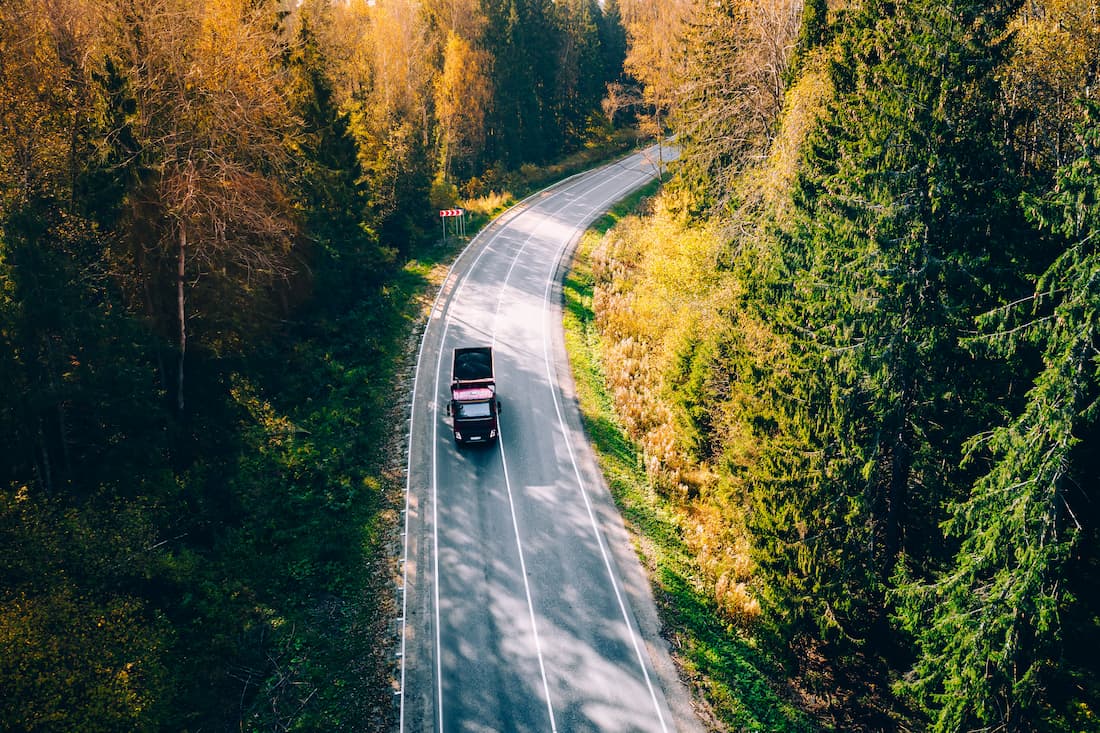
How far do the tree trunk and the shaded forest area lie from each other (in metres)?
0.08

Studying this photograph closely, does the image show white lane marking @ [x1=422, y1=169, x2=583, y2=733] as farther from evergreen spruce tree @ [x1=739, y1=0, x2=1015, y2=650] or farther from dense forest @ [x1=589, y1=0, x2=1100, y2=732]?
evergreen spruce tree @ [x1=739, y1=0, x2=1015, y2=650]

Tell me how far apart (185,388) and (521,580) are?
13.0 meters

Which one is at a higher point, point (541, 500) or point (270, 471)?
point (270, 471)

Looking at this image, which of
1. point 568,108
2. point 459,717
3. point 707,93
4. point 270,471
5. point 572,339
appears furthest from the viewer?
point 568,108

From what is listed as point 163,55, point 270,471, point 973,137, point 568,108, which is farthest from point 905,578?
point 568,108

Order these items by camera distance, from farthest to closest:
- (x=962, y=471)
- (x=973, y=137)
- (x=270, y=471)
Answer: (x=270, y=471) → (x=962, y=471) → (x=973, y=137)

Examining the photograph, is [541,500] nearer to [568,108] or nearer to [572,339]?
[572,339]

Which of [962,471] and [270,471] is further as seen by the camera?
[270,471]

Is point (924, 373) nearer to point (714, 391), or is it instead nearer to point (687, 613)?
point (714, 391)

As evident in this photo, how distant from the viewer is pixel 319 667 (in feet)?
53.8

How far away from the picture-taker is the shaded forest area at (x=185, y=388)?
13016 mm

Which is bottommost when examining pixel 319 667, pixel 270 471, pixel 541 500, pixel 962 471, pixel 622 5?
pixel 319 667

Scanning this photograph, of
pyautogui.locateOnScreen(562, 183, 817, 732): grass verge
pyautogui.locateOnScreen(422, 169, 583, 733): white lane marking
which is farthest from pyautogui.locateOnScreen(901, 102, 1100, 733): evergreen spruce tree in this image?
pyautogui.locateOnScreen(422, 169, 583, 733): white lane marking

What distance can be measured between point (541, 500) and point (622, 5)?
78089 mm
